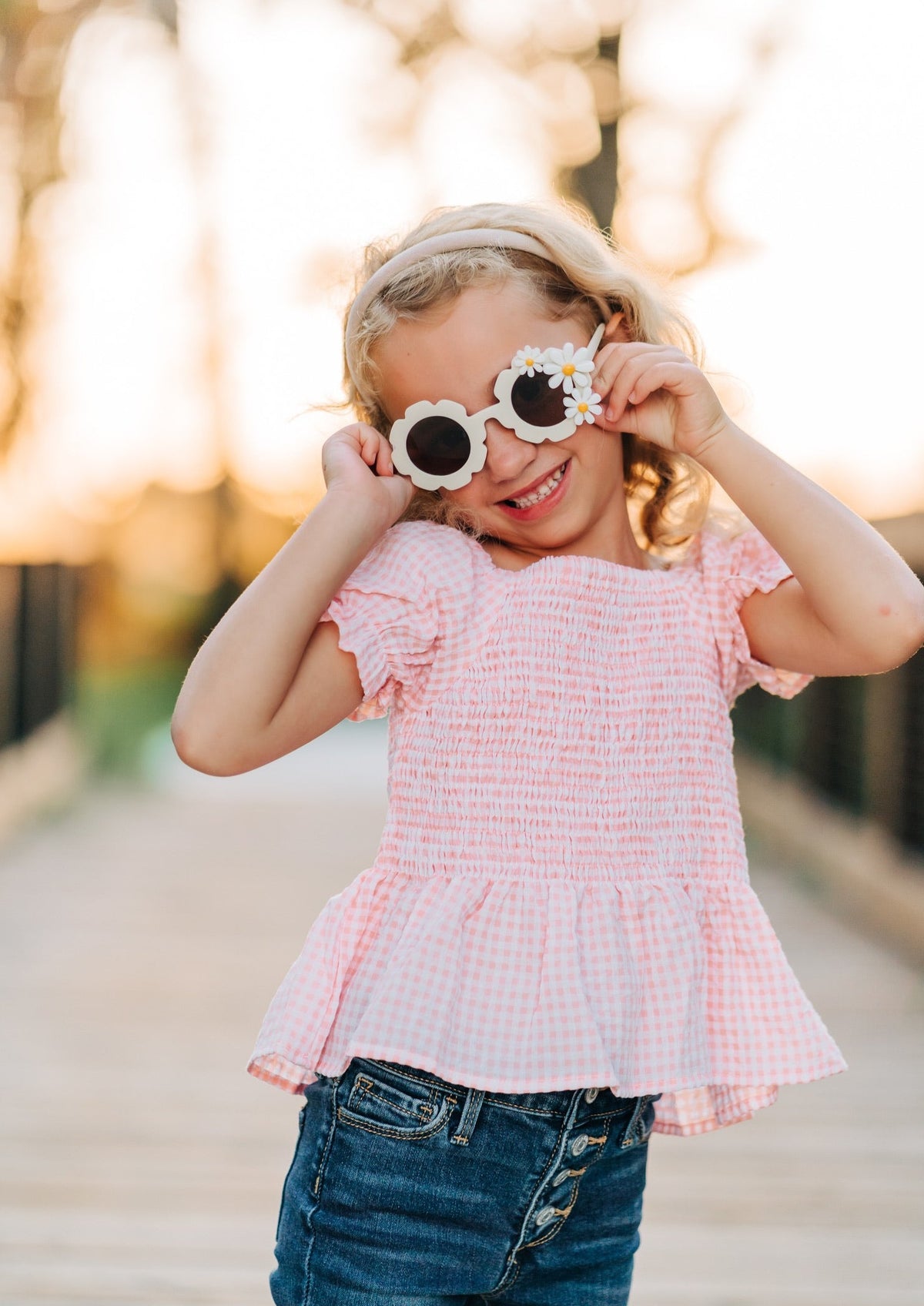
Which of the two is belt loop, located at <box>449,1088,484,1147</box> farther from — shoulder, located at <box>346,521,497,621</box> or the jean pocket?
shoulder, located at <box>346,521,497,621</box>

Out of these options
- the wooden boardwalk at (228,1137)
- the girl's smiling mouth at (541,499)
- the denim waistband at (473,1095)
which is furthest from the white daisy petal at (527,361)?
the wooden boardwalk at (228,1137)

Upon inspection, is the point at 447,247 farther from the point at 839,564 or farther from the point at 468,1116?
the point at 468,1116

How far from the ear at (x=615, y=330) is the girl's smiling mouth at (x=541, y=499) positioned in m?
0.17

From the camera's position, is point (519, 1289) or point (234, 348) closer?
point (519, 1289)

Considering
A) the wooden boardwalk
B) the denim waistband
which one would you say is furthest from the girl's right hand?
the wooden boardwalk

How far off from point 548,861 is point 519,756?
4.2 inches

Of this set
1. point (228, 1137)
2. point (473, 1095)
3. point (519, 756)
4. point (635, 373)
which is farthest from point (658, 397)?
point (228, 1137)

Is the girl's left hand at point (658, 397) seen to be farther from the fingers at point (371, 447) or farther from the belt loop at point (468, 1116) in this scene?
the belt loop at point (468, 1116)

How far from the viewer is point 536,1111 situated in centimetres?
133

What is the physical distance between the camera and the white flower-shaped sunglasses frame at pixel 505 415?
4.71ft

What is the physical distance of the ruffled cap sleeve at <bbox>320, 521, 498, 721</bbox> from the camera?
1397 mm

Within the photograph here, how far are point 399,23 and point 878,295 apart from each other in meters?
3.68

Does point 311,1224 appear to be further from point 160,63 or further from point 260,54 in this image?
point 160,63

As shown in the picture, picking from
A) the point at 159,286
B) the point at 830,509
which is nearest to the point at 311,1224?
the point at 830,509
